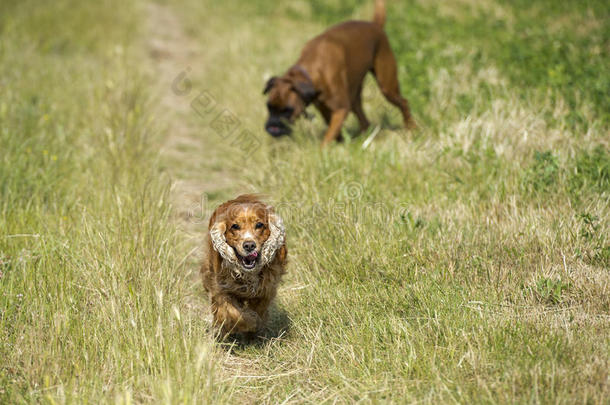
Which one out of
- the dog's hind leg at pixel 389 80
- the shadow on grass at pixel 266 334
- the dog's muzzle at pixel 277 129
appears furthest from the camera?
the dog's hind leg at pixel 389 80

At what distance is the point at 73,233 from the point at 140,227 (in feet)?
1.42

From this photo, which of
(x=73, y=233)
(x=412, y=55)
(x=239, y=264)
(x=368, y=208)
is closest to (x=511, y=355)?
(x=239, y=264)

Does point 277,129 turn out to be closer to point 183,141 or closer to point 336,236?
point 183,141

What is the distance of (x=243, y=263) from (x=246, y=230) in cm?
16

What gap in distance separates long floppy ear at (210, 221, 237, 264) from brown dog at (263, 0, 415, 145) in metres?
2.76

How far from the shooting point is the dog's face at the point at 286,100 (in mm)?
5527

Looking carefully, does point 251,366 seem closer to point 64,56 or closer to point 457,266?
point 457,266

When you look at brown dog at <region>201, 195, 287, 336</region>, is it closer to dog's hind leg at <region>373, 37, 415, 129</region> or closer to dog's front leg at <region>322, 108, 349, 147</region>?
dog's front leg at <region>322, 108, 349, 147</region>

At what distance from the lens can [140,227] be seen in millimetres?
3701

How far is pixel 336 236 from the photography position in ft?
12.2

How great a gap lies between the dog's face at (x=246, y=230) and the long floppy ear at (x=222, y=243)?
0.9 inches

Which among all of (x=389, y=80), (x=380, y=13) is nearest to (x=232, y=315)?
(x=389, y=80)

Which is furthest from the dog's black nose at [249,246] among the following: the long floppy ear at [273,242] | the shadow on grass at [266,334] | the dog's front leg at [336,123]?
the dog's front leg at [336,123]

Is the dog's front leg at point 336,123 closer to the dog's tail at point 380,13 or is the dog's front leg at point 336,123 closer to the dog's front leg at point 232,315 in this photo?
the dog's tail at point 380,13
